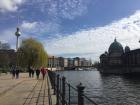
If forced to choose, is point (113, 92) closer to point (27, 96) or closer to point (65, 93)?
point (27, 96)

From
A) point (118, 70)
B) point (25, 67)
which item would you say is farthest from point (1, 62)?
point (118, 70)

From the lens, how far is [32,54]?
11675 centimetres

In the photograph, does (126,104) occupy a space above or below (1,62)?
below

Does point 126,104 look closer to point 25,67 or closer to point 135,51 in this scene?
point 25,67

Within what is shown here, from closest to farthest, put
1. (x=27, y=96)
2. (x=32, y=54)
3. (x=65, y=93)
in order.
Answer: (x=65, y=93)
(x=27, y=96)
(x=32, y=54)

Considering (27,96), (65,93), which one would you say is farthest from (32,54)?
(65,93)

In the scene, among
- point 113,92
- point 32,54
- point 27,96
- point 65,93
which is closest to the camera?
point 65,93

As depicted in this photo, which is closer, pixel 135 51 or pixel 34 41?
pixel 34 41

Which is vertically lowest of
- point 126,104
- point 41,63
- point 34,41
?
point 126,104

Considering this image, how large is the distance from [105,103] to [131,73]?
426ft

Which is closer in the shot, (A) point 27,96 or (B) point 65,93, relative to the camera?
(B) point 65,93

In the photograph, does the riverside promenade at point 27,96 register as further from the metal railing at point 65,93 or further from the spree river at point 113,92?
the spree river at point 113,92

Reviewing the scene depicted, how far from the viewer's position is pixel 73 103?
86.0 ft

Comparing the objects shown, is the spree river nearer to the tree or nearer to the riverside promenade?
the riverside promenade
